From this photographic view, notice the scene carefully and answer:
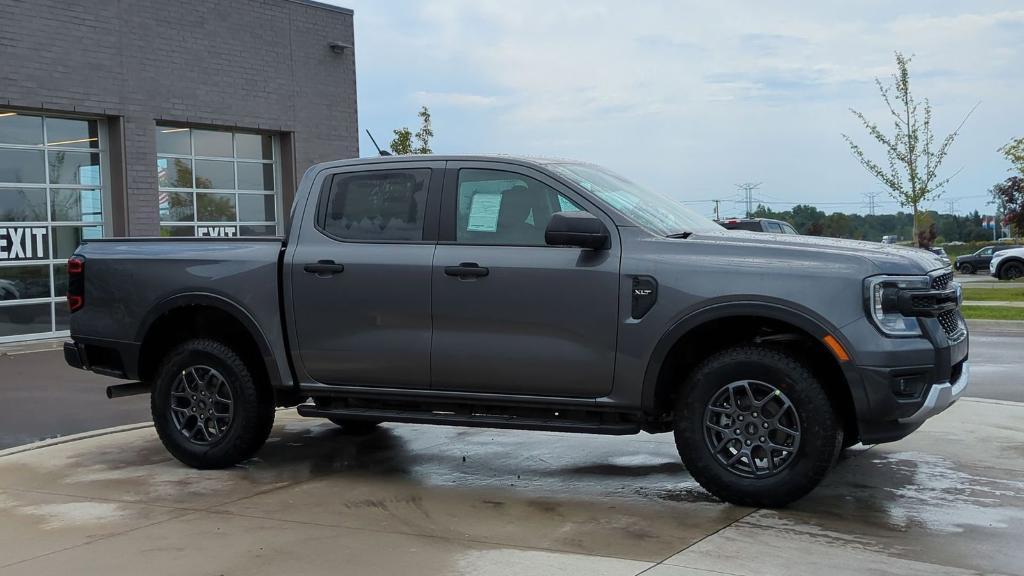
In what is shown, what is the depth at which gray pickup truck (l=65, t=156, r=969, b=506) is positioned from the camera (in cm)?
567

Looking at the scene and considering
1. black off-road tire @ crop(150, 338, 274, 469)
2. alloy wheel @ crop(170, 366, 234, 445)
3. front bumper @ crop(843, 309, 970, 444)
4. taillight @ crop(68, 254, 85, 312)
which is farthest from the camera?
taillight @ crop(68, 254, 85, 312)

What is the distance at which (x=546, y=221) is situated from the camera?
6.45 m

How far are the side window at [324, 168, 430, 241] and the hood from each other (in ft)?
5.97

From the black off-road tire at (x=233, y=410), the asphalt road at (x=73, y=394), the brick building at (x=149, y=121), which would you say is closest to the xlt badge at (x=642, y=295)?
the black off-road tire at (x=233, y=410)

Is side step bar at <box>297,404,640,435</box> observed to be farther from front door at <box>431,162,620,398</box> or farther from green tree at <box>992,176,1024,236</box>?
green tree at <box>992,176,1024,236</box>

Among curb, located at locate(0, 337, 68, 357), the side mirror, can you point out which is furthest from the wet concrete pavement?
curb, located at locate(0, 337, 68, 357)

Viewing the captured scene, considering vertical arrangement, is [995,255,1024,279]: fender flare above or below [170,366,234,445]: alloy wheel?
below

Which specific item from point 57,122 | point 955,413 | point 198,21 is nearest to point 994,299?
point 955,413

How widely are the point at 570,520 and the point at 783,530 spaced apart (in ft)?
3.69

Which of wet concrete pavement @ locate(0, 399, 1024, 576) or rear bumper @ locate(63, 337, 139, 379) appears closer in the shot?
wet concrete pavement @ locate(0, 399, 1024, 576)

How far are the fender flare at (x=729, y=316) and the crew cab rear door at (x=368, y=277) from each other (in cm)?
142

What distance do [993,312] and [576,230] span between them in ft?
50.4

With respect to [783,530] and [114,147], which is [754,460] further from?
[114,147]

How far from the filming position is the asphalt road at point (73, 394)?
9.30 metres
